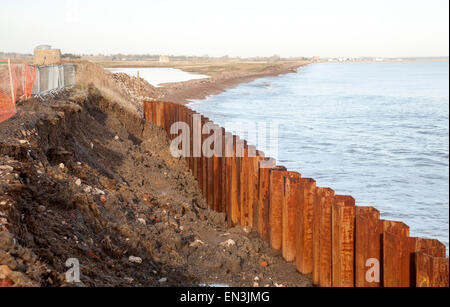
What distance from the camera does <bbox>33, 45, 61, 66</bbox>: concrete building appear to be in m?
24.1

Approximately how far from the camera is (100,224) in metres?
6.31

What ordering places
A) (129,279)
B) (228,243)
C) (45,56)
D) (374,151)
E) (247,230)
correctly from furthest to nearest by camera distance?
(45,56), (374,151), (247,230), (228,243), (129,279)

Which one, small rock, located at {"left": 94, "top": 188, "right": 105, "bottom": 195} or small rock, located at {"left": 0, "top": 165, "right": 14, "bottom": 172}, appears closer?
small rock, located at {"left": 0, "top": 165, "right": 14, "bottom": 172}

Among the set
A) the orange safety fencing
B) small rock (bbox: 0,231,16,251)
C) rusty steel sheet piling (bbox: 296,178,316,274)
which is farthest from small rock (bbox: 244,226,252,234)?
the orange safety fencing

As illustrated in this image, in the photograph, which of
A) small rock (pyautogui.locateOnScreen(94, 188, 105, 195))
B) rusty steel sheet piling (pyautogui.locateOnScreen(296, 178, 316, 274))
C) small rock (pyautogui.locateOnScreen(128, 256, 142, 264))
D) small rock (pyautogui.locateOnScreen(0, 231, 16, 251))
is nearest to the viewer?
small rock (pyautogui.locateOnScreen(0, 231, 16, 251))

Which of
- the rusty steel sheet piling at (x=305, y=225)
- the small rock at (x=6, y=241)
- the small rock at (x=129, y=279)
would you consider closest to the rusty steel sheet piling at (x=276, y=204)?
the rusty steel sheet piling at (x=305, y=225)

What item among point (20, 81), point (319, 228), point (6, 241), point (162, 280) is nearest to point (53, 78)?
point (20, 81)

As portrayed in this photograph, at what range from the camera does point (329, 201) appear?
5.70 m

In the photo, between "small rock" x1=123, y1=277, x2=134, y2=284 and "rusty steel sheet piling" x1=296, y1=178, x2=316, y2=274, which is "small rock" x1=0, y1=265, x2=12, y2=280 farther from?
"rusty steel sheet piling" x1=296, y1=178, x2=316, y2=274

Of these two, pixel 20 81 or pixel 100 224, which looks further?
pixel 20 81

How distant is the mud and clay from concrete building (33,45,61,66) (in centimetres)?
1335

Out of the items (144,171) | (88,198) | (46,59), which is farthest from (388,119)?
(88,198)

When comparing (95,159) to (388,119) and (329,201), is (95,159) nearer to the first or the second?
(329,201)

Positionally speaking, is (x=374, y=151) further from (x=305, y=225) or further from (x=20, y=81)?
(x=305, y=225)
